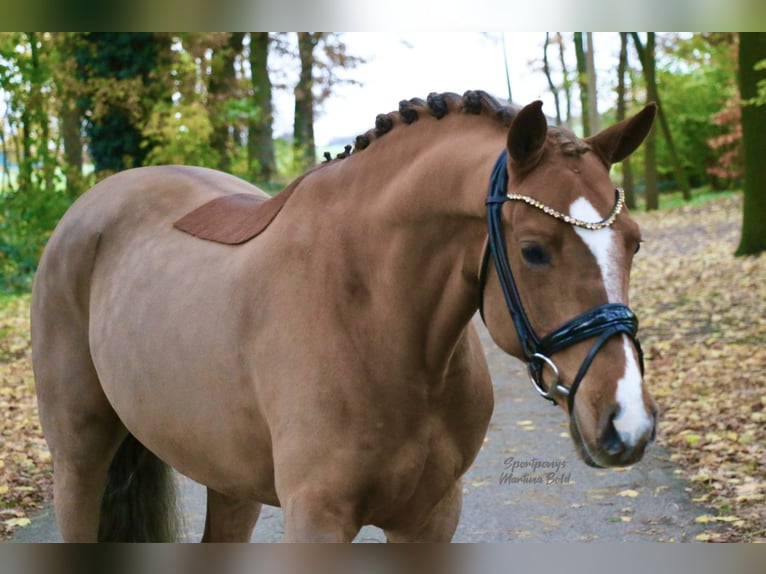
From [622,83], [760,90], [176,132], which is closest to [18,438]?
[176,132]

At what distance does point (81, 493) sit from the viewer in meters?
A: 2.34

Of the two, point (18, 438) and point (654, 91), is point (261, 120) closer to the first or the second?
point (654, 91)

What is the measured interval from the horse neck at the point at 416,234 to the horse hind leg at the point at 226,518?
1.05 metres

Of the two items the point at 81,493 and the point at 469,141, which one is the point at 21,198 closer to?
the point at 81,493

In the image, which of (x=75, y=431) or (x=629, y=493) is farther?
(x=629, y=493)

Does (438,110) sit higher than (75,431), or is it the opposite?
(438,110)

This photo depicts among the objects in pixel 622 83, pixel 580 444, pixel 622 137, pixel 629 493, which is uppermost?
pixel 622 83

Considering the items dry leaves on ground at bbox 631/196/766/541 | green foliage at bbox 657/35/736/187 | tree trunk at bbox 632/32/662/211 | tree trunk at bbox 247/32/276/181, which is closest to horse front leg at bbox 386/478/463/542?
dry leaves on ground at bbox 631/196/766/541

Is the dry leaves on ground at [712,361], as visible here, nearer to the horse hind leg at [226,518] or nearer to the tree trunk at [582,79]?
the tree trunk at [582,79]

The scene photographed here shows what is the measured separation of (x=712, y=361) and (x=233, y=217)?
382cm

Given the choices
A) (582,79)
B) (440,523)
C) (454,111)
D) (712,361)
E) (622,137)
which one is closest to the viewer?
(622,137)

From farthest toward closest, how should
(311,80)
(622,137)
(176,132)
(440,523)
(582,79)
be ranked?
(311,80), (582,79), (176,132), (440,523), (622,137)

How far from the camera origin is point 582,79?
705 centimetres

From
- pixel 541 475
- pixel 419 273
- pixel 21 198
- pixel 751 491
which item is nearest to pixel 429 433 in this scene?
pixel 419 273
